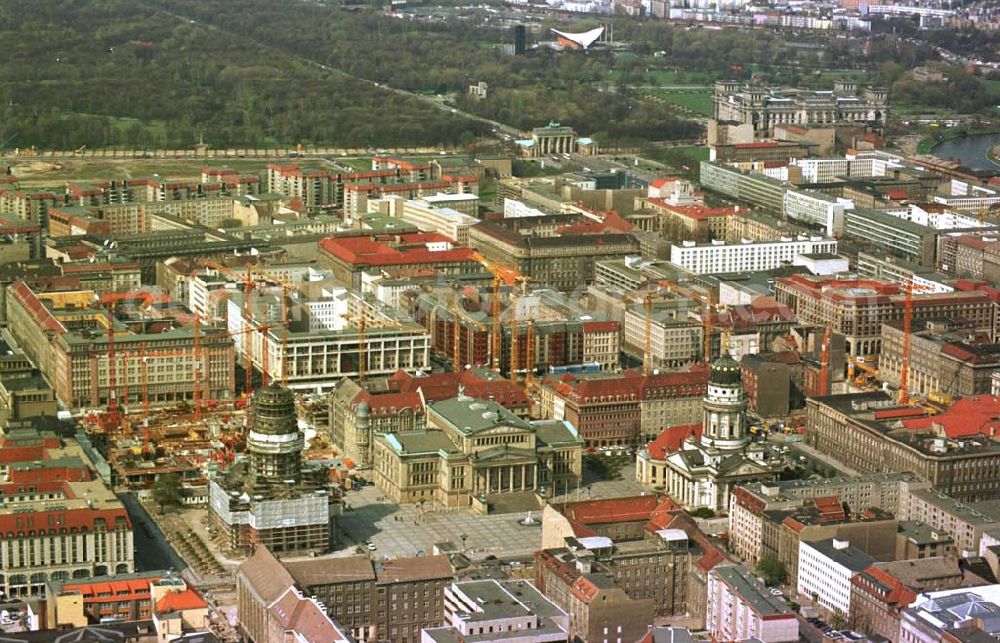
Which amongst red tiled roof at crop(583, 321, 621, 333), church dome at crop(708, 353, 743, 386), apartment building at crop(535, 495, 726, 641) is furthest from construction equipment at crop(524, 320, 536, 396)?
apartment building at crop(535, 495, 726, 641)

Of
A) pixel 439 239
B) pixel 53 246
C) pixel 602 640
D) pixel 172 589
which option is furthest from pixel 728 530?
pixel 53 246

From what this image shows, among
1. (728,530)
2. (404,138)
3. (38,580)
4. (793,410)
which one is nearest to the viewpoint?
(38,580)

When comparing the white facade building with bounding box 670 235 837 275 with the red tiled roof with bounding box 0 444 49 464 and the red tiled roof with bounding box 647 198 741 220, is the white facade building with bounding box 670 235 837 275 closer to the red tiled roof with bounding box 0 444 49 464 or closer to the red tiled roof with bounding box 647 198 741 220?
the red tiled roof with bounding box 647 198 741 220

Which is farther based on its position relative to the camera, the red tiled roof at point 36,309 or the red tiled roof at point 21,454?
the red tiled roof at point 36,309

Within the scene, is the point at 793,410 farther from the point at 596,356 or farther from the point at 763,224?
the point at 763,224

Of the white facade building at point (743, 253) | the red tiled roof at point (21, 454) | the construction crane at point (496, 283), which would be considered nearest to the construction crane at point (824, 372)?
the construction crane at point (496, 283)

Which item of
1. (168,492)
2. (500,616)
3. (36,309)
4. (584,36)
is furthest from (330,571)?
(584,36)

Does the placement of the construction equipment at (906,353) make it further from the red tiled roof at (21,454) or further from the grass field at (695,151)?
the grass field at (695,151)
